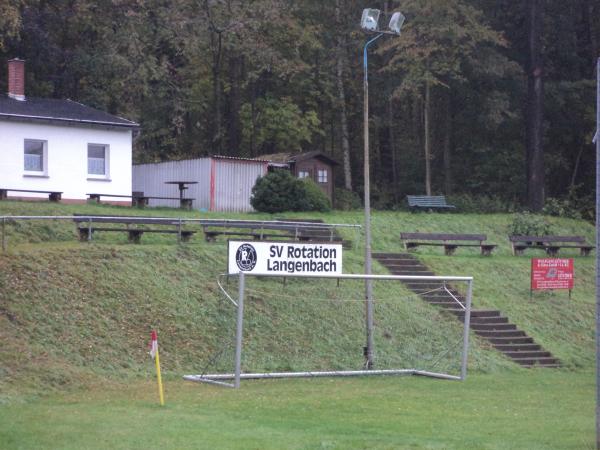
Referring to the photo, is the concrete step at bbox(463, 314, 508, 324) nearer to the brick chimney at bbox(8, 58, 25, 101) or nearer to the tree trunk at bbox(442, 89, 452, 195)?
the brick chimney at bbox(8, 58, 25, 101)

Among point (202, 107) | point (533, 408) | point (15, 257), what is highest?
point (202, 107)

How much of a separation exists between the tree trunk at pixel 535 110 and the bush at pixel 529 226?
671 cm

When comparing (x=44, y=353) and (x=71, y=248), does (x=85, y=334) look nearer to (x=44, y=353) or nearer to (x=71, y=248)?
(x=44, y=353)

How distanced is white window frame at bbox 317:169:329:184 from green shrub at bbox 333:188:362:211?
3193 millimetres

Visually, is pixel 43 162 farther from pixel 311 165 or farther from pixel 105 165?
pixel 311 165

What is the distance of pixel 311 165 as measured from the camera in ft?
147

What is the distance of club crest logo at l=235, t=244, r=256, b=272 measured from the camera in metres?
24.7

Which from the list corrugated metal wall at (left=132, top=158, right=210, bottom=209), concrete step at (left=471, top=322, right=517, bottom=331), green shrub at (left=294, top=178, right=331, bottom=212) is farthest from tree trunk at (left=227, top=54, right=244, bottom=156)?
concrete step at (left=471, top=322, right=517, bottom=331)

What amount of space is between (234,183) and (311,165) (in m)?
5.39

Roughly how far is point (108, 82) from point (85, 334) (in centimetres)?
2548

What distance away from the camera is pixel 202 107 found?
5562 centimetres

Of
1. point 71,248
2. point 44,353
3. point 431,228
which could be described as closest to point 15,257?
point 71,248

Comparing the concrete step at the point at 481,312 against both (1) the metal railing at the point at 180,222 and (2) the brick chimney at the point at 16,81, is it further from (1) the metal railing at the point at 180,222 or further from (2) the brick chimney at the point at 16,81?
(2) the brick chimney at the point at 16,81

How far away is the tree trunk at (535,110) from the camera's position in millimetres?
47875
